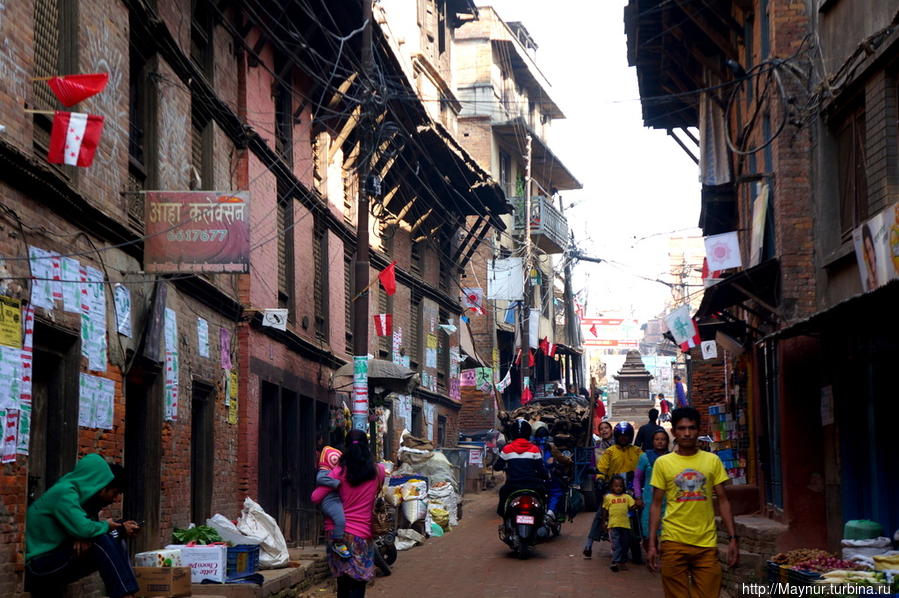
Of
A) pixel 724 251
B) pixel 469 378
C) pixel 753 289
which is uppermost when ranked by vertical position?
pixel 724 251

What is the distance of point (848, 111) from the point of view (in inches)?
558

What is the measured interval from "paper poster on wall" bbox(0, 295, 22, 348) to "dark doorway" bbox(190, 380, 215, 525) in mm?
6305

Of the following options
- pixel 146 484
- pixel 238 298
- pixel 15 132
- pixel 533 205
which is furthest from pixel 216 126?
pixel 533 205

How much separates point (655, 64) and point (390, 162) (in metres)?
6.59

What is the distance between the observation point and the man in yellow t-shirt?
856 centimetres

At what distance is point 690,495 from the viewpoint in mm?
8664

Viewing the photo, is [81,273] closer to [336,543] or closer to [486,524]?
[336,543]

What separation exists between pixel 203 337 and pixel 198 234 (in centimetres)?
399

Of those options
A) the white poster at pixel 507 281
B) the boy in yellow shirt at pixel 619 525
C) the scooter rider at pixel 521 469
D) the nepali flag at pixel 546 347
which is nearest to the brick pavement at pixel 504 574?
the boy in yellow shirt at pixel 619 525

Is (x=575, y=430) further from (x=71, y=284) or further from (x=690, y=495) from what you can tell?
(x=690, y=495)

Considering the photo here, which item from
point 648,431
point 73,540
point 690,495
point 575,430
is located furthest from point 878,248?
point 575,430

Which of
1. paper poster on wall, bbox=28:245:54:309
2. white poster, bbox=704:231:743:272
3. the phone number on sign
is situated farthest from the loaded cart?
paper poster on wall, bbox=28:245:54:309

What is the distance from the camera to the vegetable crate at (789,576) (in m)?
10.3

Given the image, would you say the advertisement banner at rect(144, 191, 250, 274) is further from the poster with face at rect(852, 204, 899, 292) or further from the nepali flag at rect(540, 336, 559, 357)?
the nepali flag at rect(540, 336, 559, 357)
